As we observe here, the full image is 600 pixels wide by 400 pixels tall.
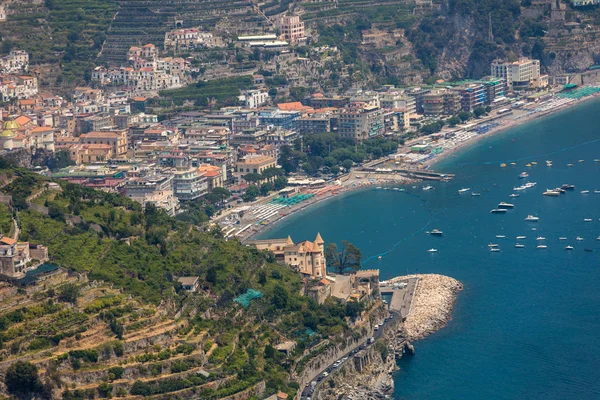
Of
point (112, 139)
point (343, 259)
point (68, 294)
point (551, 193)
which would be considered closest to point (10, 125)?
point (112, 139)

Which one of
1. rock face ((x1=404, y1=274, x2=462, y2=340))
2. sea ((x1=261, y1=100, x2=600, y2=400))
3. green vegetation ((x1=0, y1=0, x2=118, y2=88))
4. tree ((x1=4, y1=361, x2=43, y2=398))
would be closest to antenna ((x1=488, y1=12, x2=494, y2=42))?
sea ((x1=261, y1=100, x2=600, y2=400))

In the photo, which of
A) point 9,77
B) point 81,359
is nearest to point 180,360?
point 81,359

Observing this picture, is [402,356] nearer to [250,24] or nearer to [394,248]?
[394,248]

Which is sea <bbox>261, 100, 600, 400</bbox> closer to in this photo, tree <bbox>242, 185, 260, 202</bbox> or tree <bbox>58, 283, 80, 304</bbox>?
tree <bbox>242, 185, 260, 202</bbox>

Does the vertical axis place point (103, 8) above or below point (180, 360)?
above

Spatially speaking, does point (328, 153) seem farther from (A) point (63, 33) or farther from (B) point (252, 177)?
(A) point (63, 33)
